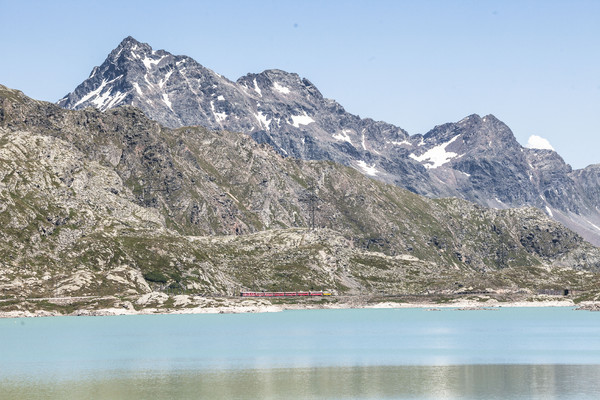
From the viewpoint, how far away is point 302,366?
115 metres

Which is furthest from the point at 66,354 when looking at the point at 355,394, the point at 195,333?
the point at 355,394

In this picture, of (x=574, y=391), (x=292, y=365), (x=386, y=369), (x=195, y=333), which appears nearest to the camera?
(x=574, y=391)

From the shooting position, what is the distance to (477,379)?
316ft

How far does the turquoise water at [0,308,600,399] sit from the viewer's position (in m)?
86.8

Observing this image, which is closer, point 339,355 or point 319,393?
point 319,393

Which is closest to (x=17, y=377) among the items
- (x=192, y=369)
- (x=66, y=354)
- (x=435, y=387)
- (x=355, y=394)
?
(x=192, y=369)

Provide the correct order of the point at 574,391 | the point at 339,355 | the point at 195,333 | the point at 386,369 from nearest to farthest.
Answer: the point at 574,391, the point at 386,369, the point at 339,355, the point at 195,333

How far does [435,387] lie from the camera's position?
88.8 metres

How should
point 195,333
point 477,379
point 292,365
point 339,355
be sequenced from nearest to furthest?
point 477,379, point 292,365, point 339,355, point 195,333

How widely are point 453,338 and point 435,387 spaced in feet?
295

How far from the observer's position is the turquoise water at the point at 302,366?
285ft

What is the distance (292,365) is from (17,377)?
40.2m

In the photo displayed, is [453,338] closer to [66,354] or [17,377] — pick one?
[66,354]

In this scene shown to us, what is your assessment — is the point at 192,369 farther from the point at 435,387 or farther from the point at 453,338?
the point at 453,338
